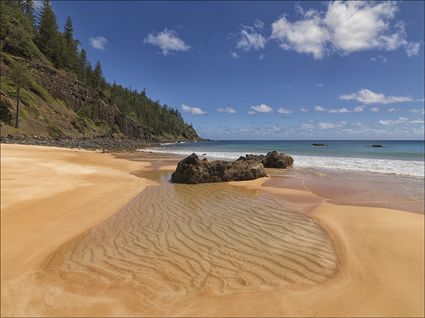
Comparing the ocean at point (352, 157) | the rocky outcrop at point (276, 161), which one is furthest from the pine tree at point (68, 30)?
the rocky outcrop at point (276, 161)

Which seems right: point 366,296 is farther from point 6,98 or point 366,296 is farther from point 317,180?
point 6,98

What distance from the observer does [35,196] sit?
8016 millimetres

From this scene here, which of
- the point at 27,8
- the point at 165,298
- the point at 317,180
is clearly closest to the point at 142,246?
the point at 165,298

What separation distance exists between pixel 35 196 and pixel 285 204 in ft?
27.3

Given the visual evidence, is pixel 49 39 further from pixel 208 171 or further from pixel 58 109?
pixel 208 171

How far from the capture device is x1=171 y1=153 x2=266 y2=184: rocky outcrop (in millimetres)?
15406

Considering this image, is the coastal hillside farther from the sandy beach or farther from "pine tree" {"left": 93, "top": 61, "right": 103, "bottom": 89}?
the sandy beach

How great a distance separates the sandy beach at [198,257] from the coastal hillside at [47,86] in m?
34.9

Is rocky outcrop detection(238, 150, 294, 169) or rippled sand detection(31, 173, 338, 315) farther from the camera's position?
rocky outcrop detection(238, 150, 294, 169)

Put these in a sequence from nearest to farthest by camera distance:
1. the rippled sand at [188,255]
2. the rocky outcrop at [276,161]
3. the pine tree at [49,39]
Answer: the rippled sand at [188,255]
the rocky outcrop at [276,161]
the pine tree at [49,39]

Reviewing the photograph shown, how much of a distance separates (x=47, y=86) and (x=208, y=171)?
56.4 meters

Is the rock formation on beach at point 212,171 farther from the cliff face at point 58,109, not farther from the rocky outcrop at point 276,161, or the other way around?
the cliff face at point 58,109

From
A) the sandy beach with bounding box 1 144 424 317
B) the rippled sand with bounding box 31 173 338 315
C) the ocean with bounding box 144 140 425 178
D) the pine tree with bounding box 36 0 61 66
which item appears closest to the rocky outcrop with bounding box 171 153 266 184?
the sandy beach with bounding box 1 144 424 317

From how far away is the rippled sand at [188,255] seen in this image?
4.48 m
